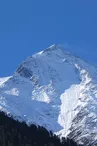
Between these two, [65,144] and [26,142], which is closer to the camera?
[26,142]

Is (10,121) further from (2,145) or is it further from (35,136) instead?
(2,145)

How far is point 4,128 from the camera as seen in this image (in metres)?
144

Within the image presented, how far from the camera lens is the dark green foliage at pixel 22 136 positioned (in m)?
131

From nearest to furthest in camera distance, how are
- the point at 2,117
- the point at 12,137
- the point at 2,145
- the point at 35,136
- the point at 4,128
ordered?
the point at 2,145 < the point at 12,137 < the point at 4,128 < the point at 35,136 < the point at 2,117

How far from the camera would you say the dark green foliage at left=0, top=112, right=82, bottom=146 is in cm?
13135

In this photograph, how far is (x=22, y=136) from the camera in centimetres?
14412

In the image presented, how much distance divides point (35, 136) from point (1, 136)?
25.2 metres

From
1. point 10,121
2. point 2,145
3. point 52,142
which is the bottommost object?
point 2,145

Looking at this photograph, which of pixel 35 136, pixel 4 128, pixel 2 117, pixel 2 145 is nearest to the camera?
pixel 2 145

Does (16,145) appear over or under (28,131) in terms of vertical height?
under

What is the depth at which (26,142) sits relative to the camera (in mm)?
135250

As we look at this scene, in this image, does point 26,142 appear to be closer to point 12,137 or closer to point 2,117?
point 12,137

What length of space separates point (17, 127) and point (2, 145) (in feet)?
112

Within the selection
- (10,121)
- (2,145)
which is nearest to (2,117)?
(10,121)
